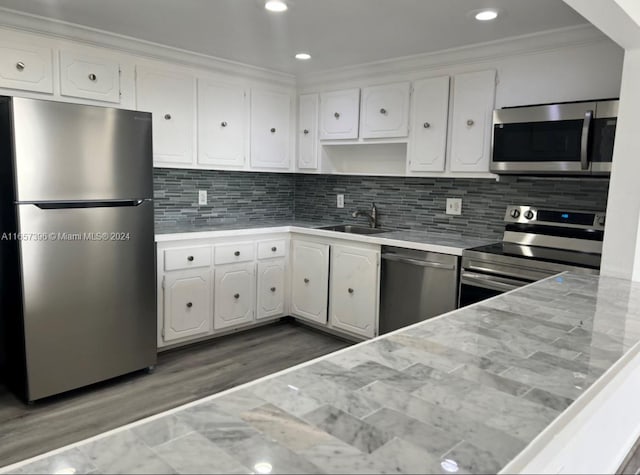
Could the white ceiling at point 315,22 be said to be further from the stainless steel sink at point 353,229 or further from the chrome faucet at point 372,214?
the stainless steel sink at point 353,229

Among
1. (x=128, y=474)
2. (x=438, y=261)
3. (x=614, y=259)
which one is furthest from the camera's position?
(x=438, y=261)

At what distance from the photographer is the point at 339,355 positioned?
1146 mm

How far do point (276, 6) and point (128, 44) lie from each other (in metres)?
1.28

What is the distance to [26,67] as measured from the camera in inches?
109

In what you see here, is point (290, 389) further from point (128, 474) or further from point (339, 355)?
point (128, 474)

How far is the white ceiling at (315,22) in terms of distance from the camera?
2.43m

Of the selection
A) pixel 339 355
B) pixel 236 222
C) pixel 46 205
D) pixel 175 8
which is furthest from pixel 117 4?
pixel 339 355

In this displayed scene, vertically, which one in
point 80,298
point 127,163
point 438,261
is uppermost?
point 127,163

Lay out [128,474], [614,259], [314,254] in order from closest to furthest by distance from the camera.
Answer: [128,474], [614,259], [314,254]

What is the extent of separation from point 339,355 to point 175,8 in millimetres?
2235

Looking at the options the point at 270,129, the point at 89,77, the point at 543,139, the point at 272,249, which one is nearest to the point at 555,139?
the point at 543,139

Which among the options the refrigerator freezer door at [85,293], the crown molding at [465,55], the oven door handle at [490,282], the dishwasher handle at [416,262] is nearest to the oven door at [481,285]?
the oven door handle at [490,282]

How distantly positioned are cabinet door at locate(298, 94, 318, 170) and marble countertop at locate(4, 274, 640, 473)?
A: 303cm

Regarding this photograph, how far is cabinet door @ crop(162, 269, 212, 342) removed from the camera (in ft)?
10.7
